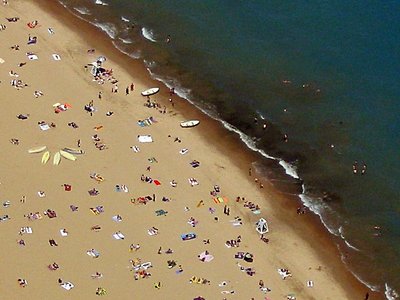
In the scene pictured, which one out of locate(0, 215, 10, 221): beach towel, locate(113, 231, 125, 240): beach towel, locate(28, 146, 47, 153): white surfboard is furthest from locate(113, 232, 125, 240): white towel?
locate(28, 146, 47, 153): white surfboard

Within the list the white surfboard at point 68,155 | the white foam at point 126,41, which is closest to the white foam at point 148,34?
the white foam at point 126,41

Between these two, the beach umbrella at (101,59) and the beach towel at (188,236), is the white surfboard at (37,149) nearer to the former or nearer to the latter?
the beach towel at (188,236)

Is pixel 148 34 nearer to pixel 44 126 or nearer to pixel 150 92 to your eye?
pixel 150 92

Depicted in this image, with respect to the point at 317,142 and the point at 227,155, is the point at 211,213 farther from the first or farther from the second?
the point at 317,142

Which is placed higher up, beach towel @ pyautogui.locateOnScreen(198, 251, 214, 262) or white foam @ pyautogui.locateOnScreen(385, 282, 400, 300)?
white foam @ pyautogui.locateOnScreen(385, 282, 400, 300)

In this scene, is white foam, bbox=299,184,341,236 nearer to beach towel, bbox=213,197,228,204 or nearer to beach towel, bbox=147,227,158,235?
beach towel, bbox=213,197,228,204

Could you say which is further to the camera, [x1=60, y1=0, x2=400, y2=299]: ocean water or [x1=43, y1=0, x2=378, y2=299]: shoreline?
[x1=60, y1=0, x2=400, y2=299]: ocean water

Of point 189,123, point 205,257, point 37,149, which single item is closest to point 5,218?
point 37,149
